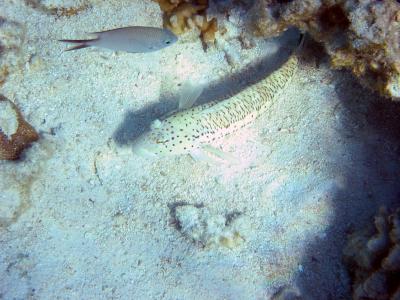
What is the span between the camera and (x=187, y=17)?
5.61m

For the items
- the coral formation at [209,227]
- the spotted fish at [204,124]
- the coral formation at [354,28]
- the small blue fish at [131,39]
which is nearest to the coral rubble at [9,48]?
the small blue fish at [131,39]

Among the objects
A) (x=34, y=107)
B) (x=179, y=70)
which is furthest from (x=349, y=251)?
(x=34, y=107)

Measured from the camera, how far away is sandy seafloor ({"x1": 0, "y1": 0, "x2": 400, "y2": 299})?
430cm

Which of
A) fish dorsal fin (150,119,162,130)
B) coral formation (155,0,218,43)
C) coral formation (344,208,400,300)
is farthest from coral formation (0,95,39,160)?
coral formation (344,208,400,300)

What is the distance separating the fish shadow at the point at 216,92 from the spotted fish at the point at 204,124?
33cm

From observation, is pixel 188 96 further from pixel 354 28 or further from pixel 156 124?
pixel 354 28

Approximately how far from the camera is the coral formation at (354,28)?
3.59 m

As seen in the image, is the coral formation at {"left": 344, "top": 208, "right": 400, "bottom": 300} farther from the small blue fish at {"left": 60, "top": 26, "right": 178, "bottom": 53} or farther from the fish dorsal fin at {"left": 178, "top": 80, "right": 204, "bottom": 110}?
the small blue fish at {"left": 60, "top": 26, "right": 178, "bottom": 53}

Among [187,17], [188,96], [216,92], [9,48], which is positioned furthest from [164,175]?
[9,48]

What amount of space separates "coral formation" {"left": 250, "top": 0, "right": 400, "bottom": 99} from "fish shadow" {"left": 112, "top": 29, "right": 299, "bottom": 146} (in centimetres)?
102

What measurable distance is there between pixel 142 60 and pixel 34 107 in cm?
179

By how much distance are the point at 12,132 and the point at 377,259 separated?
480 cm

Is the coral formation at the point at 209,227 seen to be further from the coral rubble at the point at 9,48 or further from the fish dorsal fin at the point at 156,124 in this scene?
the coral rubble at the point at 9,48

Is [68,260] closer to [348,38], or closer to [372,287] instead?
[372,287]
